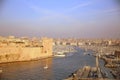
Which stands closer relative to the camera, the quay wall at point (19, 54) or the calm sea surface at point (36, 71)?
the calm sea surface at point (36, 71)

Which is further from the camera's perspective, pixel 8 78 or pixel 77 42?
pixel 77 42

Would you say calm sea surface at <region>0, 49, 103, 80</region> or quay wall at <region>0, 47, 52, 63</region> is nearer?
calm sea surface at <region>0, 49, 103, 80</region>

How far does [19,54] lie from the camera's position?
12250mm

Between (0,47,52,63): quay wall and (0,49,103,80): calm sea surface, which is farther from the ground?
(0,47,52,63): quay wall

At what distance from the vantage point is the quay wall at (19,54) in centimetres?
1120

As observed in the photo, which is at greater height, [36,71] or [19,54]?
[19,54]

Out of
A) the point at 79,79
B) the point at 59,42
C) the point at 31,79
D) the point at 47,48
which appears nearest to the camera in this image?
the point at 79,79

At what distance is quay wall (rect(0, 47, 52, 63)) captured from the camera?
36.7ft

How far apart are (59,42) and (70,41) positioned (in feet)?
11.0

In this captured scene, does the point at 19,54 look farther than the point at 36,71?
Yes

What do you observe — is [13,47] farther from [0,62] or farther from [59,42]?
[59,42]

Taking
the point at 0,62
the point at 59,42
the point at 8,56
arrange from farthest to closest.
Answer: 1. the point at 59,42
2. the point at 8,56
3. the point at 0,62

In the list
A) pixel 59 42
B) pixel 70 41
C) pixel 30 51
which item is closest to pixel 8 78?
pixel 30 51

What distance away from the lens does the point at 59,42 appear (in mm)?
30203
